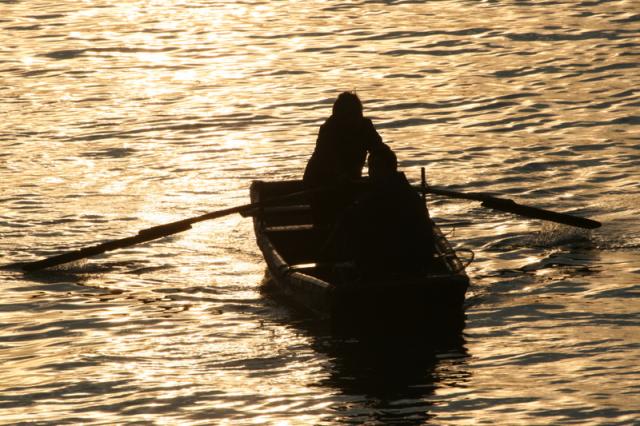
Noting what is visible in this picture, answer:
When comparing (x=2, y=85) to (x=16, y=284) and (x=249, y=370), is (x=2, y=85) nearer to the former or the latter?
(x=16, y=284)

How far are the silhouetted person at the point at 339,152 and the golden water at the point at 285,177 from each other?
1398 mm

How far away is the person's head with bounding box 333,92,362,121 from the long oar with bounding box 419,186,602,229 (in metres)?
1.29

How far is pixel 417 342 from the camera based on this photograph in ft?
51.0

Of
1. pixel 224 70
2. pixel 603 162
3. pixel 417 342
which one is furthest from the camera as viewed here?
pixel 224 70

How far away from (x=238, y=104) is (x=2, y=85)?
5.34 metres

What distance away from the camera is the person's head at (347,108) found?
17.4 meters

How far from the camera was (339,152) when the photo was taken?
17.8 metres

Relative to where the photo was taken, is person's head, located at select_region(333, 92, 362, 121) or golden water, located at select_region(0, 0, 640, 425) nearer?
golden water, located at select_region(0, 0, 640, 425)

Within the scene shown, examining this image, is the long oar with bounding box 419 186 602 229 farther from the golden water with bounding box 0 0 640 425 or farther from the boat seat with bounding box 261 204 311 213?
the boat seat with bounding box 261 204 311 213

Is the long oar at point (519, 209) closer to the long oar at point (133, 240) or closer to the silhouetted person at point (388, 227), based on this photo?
the silhouetted person at point (388, 227)

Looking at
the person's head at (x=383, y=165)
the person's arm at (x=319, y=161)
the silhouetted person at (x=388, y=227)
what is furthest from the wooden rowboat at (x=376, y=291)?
the person's head at (x=383, y=165)

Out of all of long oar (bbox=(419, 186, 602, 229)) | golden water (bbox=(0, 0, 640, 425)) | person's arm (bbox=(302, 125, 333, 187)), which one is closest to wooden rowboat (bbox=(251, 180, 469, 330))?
golden water (bbox=(0, 0, 640, 425))

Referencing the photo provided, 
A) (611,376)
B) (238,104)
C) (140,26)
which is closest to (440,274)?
(611,376)

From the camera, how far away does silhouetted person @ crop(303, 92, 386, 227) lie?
1750cm
